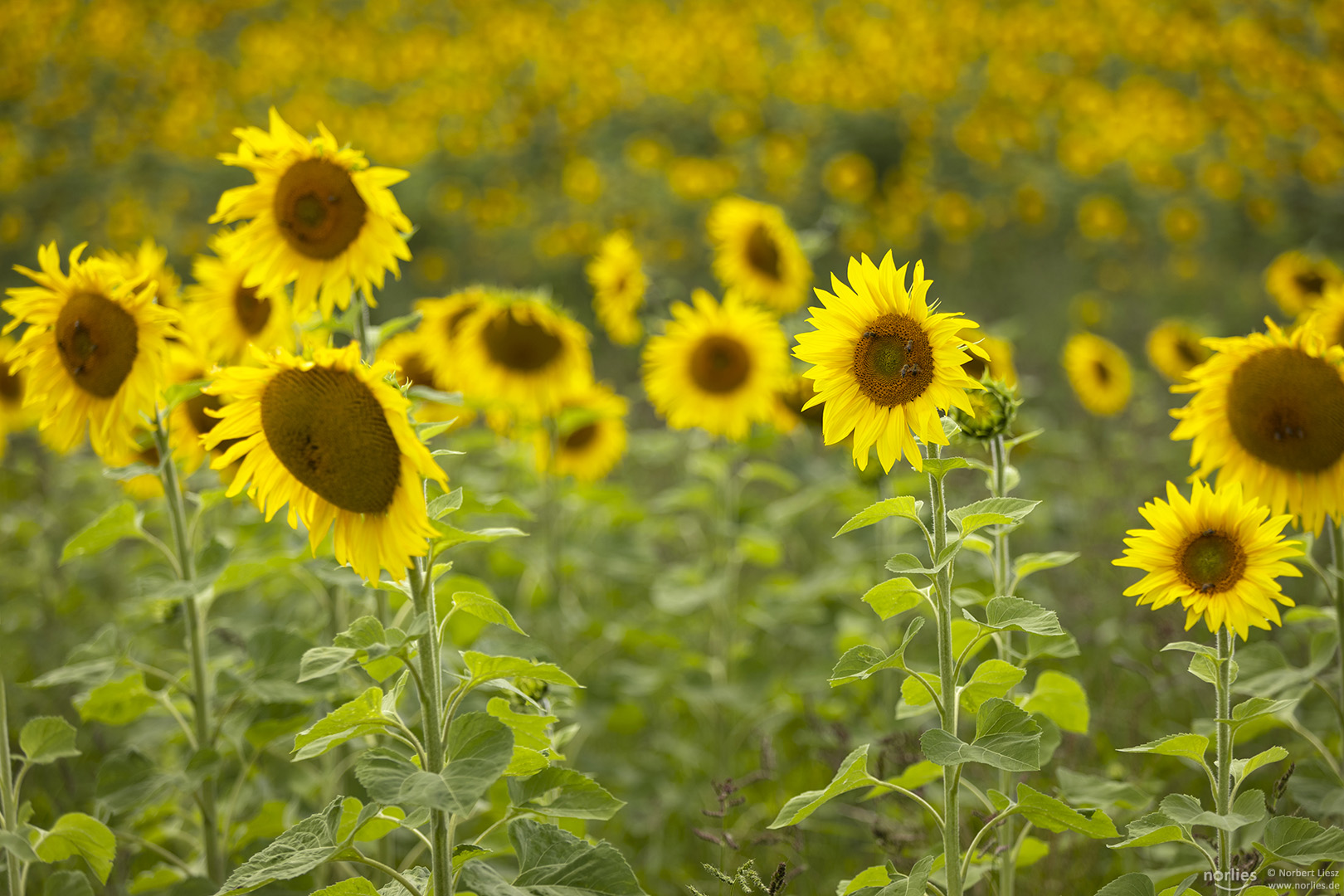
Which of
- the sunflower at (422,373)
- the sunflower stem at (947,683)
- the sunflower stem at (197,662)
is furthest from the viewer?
the sunflower at (422,373)

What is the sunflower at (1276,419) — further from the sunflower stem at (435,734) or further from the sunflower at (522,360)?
the sunflower at (522,360)

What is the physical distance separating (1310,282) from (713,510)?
2.56 m

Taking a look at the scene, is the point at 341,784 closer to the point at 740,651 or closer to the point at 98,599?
the point at 740,651

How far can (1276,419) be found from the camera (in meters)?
1.99

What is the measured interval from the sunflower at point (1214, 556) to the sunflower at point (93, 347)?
206 cm

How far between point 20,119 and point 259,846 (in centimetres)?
997

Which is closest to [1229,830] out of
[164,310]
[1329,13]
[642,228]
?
[164,310]

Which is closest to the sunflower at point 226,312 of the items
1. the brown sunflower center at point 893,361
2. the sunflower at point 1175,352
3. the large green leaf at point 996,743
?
the brown sunflower center at point 893,361

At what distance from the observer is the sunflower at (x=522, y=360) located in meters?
3.42

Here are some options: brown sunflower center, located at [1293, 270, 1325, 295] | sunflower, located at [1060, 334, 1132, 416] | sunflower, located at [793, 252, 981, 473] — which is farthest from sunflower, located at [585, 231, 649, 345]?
brown sunflower center, located at [1293, 270, 1325, 295]

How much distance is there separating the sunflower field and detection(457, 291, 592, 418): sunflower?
18 mm

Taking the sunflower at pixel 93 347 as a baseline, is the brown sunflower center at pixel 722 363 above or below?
above

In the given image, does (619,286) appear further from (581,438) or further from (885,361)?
(885,361)

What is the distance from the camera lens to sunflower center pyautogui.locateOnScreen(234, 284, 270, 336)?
2750mm
